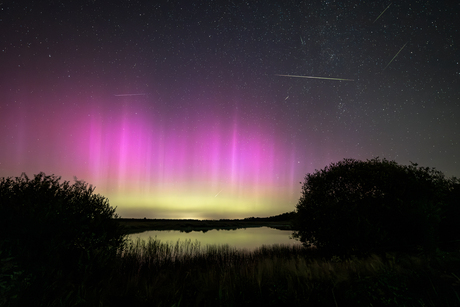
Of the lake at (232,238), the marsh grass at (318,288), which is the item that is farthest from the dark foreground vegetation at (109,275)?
the lake at (232,238)

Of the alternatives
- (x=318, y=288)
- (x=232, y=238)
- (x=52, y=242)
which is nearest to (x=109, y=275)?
(x=52, y=242)

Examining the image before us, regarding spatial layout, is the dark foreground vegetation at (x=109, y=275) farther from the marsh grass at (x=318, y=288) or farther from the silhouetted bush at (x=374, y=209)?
the silhouetted bush at (x=374, y=209)

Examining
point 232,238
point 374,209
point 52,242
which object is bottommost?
point 232,238

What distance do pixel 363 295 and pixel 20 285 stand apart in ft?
29.4

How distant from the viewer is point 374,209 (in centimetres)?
1509

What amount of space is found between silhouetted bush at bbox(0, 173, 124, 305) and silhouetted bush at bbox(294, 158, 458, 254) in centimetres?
1082

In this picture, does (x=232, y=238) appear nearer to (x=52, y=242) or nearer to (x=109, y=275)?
(x=109, y=275)

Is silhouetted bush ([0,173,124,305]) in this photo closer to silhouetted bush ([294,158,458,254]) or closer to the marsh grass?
the marsh grass

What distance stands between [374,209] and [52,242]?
1473 cm

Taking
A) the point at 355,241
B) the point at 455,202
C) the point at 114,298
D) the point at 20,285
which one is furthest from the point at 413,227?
the point at 20,285

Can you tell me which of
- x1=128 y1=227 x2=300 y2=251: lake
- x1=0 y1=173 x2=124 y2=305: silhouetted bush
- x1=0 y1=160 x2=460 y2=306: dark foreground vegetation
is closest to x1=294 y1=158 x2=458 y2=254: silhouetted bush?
x1=0 y1=160 x2=460 y2=306: dark foreground vegetation

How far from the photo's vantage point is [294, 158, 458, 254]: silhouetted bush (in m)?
14.5

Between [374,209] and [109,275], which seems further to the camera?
[374,209]

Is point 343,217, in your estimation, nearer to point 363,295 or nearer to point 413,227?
point 413,227
